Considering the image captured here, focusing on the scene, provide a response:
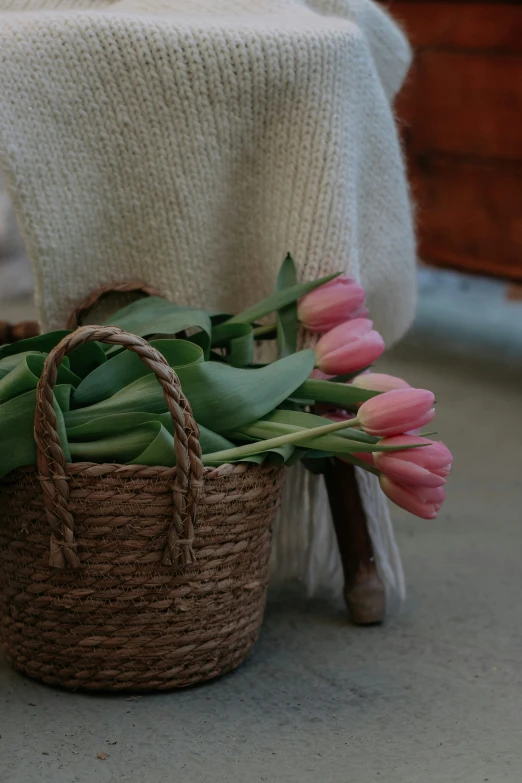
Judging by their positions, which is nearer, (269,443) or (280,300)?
(269,443)

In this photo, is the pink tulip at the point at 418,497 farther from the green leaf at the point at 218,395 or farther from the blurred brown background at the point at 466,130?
the blurred brown background at the point at 466,130

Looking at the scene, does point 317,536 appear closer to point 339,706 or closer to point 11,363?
point 339,706

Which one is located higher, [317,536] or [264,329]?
[264,329]

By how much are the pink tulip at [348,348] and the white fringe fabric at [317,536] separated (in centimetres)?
14

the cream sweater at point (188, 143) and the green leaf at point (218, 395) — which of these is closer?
the green leaf at point (218, 395)

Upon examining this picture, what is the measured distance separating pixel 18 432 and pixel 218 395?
0.14 meters

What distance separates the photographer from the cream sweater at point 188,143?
77cm

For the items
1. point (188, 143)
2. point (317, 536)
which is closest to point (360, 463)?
point (317, 536)

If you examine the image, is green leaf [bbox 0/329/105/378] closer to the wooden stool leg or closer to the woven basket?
the woven basket

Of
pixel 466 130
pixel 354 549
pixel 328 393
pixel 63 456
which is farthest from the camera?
pixel 466 130

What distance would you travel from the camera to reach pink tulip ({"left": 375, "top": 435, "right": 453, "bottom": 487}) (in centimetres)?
67

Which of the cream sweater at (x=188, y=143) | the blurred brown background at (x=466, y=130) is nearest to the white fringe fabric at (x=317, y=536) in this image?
the cream sweater at (x=188, y=143)

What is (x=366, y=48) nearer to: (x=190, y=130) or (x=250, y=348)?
(x=190, y=130)

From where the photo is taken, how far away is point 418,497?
69 centimetres
